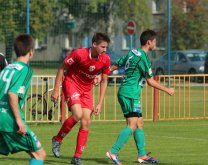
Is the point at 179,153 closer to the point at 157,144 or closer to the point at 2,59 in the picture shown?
the point at 157,144

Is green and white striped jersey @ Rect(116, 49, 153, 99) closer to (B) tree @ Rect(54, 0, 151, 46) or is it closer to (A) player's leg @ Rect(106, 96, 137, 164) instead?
(A) player's leg @ Rect(106, 96, 137, 164)

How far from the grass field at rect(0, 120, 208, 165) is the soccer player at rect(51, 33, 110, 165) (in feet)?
2.09

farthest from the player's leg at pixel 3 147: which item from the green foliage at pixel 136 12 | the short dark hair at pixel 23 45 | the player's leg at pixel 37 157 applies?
the green foliage at pixel 136 12

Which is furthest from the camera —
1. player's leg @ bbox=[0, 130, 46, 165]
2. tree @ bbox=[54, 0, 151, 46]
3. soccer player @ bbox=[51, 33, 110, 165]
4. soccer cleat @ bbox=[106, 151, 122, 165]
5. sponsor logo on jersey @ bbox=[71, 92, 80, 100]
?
tree @ bbox=[54, 0, 151, 46]

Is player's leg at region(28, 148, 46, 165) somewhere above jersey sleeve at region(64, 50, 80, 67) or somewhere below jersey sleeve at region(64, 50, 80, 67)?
below

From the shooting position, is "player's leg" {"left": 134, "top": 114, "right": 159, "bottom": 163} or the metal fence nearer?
"player's leg" {"left": 134, "top": 114, "right": 159, "bottom": 163}

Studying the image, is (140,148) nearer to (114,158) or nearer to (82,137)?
Answer: (114,158)

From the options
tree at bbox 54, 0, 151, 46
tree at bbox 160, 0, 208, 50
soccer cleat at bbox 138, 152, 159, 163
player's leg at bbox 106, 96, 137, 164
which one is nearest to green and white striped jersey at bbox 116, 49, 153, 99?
player's leg at bbox 106, 96, 137, 164

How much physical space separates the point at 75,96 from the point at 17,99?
141 inches

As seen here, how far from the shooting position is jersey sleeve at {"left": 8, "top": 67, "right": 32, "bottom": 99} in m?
9.65

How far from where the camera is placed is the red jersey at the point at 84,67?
13.1 meters

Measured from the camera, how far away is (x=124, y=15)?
164ft

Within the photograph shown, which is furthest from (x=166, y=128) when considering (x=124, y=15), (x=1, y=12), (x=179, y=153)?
(x=124, y=15)

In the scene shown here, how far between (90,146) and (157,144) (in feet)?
4.05
